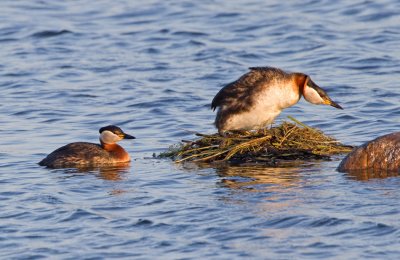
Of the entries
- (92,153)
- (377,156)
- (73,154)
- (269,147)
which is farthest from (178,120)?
(377,156)

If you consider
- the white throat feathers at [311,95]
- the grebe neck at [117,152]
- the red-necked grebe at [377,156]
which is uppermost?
the white throat feathers at [311,95]

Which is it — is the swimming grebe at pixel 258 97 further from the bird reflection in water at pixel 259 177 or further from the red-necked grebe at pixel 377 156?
the red-necked grebe at pixel 377 156

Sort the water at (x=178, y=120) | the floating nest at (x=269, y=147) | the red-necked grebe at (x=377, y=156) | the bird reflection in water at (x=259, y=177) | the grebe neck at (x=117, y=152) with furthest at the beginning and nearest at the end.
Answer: the grebe neck at (x=117, y=152) → the floating nest at (x=269, y=147) → the red-necked grebe at (x=377, y=156) → the bird reflection in water at (x=259, y=177) → the water at (x=178, y=120)

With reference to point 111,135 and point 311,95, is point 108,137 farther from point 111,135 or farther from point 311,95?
point 311,95

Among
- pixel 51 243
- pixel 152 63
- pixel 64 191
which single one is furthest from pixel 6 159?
pixel 152 63

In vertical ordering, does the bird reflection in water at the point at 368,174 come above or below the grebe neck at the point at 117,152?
below

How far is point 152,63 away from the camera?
23297 mm

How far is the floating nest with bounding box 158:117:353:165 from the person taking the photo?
1424 cm

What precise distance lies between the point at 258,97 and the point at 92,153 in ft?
8.44

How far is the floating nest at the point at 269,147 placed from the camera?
1424 cm

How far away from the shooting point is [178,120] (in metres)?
18.0

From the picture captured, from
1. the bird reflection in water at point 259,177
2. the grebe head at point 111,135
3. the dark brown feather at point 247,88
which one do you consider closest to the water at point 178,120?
the bird reflection in water at point 259,177

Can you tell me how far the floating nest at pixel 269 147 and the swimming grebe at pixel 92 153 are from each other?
0.94 metres

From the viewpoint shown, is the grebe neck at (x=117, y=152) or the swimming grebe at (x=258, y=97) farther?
the grebe neck at (x=117, y=152)
